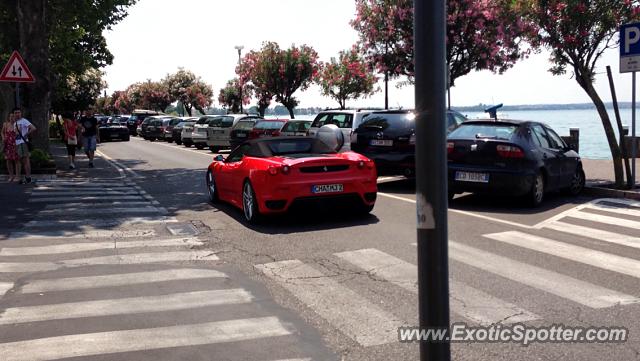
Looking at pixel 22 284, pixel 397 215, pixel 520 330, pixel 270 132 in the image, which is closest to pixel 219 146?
pixel 270 132

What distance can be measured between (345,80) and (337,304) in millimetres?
36279

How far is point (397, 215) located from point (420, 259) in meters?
7.23

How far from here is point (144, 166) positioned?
838 inches

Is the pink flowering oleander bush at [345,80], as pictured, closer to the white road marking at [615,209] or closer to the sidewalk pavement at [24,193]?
the sidewalk pavement at [24,193]

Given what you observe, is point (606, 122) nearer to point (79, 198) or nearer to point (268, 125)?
point (79, 198)

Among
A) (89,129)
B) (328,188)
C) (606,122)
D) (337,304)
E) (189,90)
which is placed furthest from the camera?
(189,90)

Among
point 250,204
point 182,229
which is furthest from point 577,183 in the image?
point 182,229

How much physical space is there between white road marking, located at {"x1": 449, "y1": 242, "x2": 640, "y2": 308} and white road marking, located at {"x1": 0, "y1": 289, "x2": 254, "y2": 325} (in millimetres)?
2630

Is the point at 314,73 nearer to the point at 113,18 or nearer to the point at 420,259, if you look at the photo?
the point at 113,18

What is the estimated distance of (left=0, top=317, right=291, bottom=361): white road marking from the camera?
418 cm

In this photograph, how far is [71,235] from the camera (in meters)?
8.38

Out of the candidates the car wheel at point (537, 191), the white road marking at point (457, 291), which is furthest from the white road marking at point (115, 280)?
the car wheel at point (537, 191)

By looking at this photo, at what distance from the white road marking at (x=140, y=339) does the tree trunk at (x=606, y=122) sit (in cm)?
1025

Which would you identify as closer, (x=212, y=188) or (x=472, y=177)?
(x=472, y=177)
